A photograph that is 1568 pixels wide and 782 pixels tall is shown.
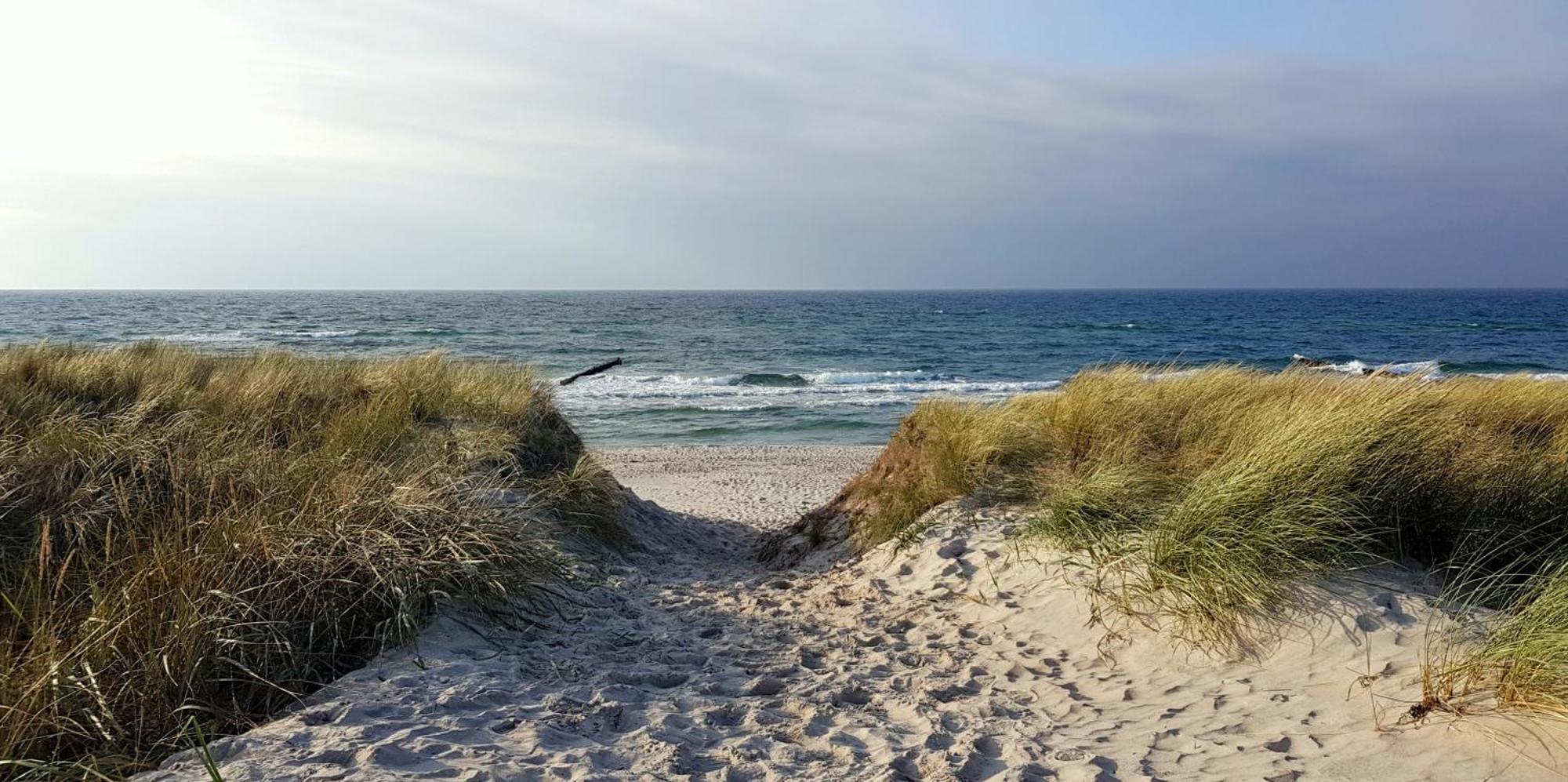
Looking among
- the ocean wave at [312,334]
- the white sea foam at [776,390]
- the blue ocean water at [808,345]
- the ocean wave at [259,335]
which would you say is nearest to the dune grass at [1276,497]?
the blue ocean water at [808,345]

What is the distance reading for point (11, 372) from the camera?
8633 mm

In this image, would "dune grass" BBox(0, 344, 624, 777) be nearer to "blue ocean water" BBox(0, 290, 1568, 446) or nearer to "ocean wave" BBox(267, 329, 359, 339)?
"blue ocean water" BBox(0, 290, 1568, 446)

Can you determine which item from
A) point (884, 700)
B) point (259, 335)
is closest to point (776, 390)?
point (884, 700)

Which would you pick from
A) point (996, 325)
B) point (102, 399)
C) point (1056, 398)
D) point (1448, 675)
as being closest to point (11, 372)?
point (102, 399)

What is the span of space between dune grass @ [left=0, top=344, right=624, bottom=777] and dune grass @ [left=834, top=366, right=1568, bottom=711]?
3635 millimetres

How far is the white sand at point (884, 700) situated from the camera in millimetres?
3389

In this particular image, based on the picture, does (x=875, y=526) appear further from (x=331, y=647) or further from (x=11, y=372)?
(x=11, y=372)

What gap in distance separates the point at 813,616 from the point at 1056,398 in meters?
3.80

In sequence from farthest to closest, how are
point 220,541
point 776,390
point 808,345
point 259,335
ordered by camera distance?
point 259,335
point 808,345
point 776,390
point 220,541

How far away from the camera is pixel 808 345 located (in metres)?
46.9

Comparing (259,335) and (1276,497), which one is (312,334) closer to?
(259,335)

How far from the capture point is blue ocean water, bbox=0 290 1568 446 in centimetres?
2486

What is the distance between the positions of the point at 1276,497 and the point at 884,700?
2865mm

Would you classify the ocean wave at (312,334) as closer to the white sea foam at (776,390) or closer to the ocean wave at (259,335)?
the ocean wave at (259,335)
